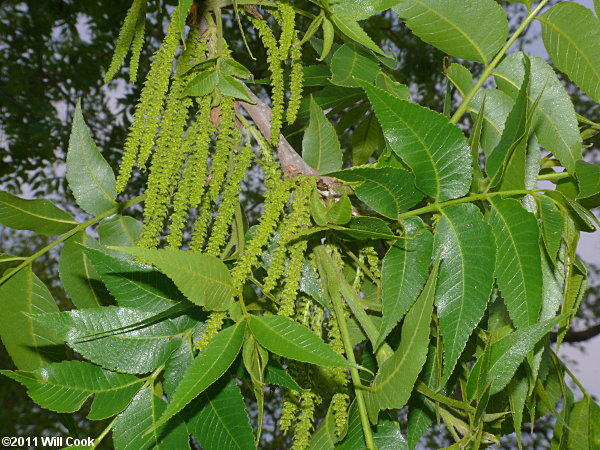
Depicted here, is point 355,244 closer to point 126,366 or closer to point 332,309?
point 332,309

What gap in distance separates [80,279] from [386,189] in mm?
448

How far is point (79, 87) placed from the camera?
10.3 ft

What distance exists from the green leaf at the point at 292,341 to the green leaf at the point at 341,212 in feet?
0.42

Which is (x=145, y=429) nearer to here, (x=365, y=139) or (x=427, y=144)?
(x=427, y=144)

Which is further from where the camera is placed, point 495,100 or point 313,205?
point 495,100

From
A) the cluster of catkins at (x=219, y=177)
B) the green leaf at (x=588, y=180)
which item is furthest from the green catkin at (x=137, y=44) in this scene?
the green leaf at (x=588, y=180)

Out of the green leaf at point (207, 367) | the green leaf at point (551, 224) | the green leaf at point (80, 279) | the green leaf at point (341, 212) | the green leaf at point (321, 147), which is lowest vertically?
the green leaf at point (80, 279)

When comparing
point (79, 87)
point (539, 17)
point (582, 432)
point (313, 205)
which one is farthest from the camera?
point (79, 87)

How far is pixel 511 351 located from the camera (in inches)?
24.9

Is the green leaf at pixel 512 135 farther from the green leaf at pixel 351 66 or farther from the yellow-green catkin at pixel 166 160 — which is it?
the yellow-green catkin at pixel 166 160

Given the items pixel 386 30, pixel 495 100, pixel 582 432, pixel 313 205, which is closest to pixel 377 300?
pixel 313 205

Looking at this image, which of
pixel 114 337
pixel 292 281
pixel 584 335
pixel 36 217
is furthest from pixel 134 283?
pixel 584 335

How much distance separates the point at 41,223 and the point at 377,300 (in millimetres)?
492

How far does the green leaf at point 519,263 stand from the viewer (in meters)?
0.64
